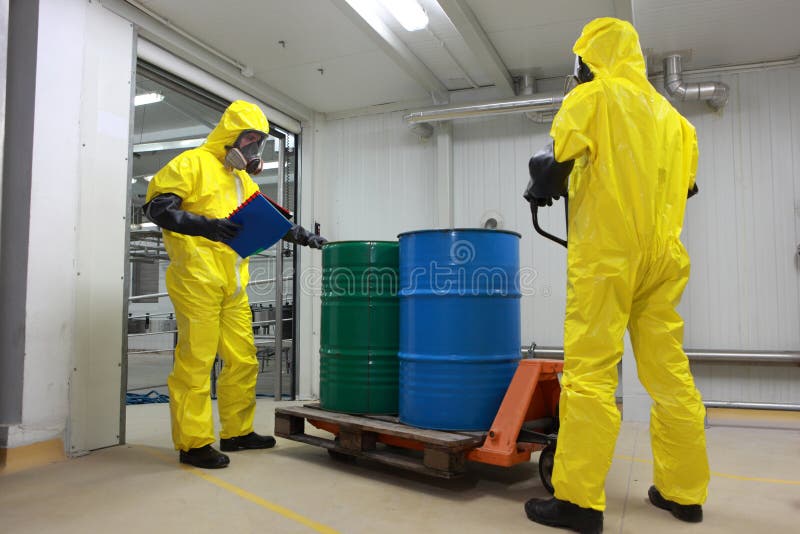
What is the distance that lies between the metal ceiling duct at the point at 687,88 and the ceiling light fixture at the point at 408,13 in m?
2.09

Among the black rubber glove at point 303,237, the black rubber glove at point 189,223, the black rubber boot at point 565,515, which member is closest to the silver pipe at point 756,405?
the black rubber boot at point 565,515

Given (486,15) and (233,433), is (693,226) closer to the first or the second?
(486,15)

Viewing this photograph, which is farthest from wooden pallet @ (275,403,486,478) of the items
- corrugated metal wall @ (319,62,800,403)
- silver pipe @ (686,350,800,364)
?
silver pipe @ (686,350,800,364)

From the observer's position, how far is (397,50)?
442 cm

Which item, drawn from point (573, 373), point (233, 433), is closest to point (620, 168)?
point (573, 373)

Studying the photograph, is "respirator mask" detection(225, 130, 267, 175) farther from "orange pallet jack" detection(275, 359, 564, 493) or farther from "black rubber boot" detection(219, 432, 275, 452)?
"black rubber boot" detection(219, 432, 275, 452)

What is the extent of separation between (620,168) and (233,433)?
2.67 metres

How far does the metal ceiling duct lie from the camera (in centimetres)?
457

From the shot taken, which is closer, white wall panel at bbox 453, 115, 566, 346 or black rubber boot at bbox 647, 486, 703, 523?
black rubber boot at bbox 647, 486, 703, 523

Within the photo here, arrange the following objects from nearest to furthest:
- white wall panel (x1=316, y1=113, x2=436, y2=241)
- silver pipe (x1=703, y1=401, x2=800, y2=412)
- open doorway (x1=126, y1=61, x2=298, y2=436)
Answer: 1. silver pipe (x1=703, y1=401, x2=800, y2=412)
2. open doorway (x1=126, y1=61, x2=298, y2=436)
3. white wall panel (x1=316, y1=113, x2=436, y2=241)

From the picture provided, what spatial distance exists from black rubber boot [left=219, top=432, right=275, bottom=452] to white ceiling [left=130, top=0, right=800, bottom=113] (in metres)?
2.85

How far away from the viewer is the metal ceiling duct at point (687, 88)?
4.57m

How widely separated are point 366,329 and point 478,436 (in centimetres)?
90

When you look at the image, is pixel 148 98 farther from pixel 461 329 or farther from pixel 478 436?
pixel 478 436
